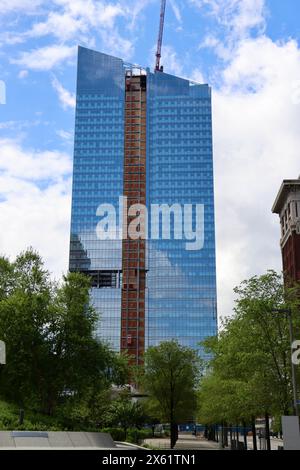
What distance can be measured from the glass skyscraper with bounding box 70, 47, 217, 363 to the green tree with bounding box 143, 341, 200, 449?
103m

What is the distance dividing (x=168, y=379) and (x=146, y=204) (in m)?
121

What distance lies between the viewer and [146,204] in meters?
183

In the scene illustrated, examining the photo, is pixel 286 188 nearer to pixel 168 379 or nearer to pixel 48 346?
pixel 168 379

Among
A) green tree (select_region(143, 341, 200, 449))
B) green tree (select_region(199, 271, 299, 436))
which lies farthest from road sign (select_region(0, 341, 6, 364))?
green tree (select_region(143, 341, 200, 449))

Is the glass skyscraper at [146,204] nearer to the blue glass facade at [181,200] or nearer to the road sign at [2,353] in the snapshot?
the blue glass facade at [181,200]

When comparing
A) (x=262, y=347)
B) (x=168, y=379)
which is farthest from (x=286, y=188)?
(x=262, y=347)

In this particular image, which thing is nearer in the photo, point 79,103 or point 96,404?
point 96,404

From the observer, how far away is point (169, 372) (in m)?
64.8

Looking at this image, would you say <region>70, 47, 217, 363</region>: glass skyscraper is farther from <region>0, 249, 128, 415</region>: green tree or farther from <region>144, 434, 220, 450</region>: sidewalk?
<region>0, 249, 128, 415</region>: green tree

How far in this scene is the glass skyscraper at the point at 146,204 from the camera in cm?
17388

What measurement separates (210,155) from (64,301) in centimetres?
14277
